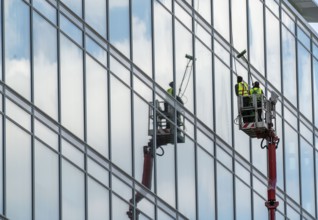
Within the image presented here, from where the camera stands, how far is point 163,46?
52.7 metres

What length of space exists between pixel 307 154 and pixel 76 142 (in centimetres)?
1545

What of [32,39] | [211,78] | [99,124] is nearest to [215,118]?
[211,78]

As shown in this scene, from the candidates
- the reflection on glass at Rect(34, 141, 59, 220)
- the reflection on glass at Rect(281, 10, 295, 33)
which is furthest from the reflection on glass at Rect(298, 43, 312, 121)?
the reflection on glass at Rect(34, 141, 59, 220)

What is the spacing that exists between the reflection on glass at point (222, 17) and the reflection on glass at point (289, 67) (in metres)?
4.20

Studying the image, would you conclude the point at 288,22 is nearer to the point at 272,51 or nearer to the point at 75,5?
the point at 272,51

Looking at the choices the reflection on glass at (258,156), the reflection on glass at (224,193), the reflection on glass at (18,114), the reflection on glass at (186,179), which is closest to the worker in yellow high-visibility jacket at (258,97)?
the reflection on glass at (186,179)

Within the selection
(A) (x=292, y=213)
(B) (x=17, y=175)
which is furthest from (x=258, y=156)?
(B) (x=17, y=175)

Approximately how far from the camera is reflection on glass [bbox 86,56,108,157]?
48812mm

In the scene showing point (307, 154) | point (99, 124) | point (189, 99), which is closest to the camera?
point (99, 124)

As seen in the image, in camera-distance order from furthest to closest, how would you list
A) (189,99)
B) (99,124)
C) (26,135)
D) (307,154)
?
(307,154) → (189,99) → (99,124) → (26,135)

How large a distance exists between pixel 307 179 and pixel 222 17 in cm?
806

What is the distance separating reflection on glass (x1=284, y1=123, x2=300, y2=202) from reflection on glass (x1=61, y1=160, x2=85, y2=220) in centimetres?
1313

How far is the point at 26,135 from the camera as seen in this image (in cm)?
4609

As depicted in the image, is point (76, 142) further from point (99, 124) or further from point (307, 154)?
point (307, 154)
